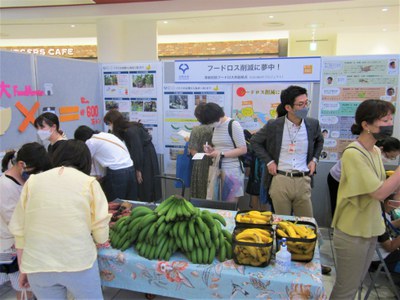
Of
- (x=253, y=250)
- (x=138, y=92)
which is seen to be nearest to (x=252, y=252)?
(x=253, y=250)

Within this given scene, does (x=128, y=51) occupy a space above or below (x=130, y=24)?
below

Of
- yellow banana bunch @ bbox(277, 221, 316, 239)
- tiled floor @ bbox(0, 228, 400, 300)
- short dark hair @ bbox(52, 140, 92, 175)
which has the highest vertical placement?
short dark hair @ bbox(52, 140, 92, 175)

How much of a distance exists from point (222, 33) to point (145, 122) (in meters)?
5.57

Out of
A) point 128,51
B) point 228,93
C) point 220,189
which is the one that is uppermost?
point 128,51

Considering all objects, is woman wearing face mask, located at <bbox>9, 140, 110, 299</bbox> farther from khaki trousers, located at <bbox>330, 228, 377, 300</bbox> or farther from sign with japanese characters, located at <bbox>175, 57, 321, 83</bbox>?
sign with japanese characters, located at <bbox>175, 57, 321, 83</bbox>

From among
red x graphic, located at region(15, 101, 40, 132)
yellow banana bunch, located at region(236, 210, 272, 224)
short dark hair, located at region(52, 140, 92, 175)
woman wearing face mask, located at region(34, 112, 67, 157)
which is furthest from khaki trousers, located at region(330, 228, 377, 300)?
red x graphic, located at region(15, 101, 40, 132)

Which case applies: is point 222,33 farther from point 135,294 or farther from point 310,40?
point 135,294

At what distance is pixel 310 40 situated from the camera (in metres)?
9.94

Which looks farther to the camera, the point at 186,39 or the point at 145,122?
the point at 186,39

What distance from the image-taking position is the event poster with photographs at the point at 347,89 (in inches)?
141

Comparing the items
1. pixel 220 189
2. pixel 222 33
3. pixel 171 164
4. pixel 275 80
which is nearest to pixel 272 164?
pixel 220 189

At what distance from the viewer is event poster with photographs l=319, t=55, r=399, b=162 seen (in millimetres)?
3592

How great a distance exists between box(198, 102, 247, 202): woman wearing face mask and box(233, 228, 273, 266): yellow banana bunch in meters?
1.40

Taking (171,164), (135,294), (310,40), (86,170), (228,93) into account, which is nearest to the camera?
→ (86,170)
